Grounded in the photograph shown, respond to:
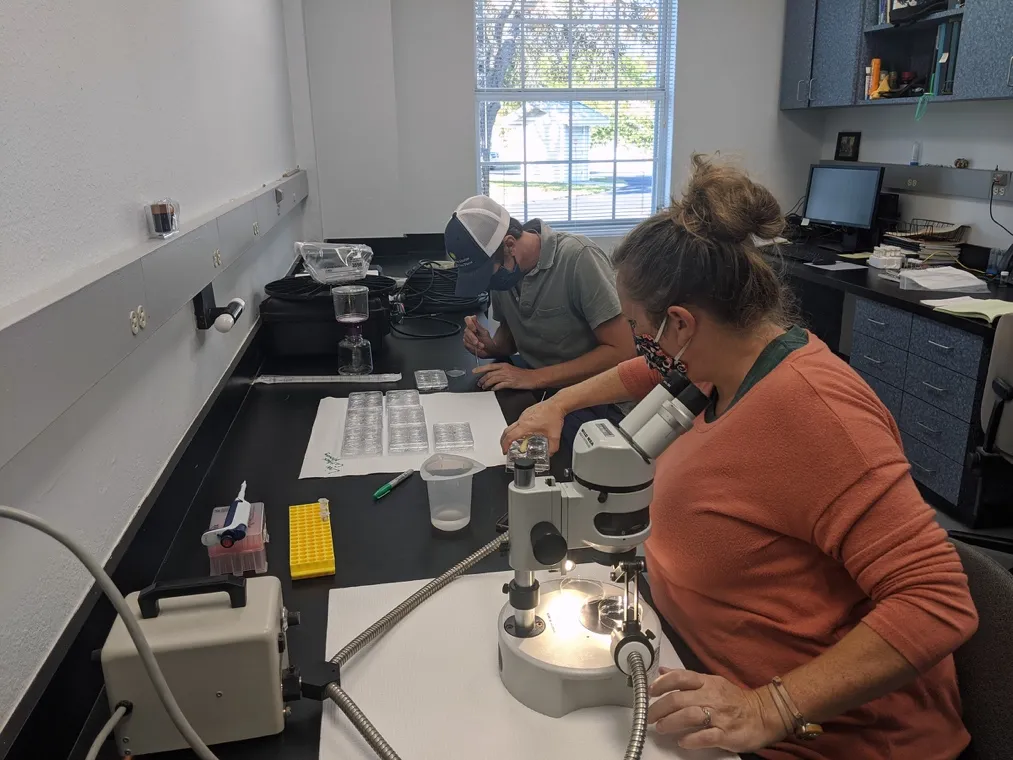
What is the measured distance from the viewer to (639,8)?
4301 millimetres

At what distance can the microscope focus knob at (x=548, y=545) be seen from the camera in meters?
0.78

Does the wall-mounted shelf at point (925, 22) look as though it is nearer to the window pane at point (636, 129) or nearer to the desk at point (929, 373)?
the desk at point (929, 373)

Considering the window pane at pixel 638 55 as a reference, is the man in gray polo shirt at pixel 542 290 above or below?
below

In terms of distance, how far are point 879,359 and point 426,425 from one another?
226 centimetres

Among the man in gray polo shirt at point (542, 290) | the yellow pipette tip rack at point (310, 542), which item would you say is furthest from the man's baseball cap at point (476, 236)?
the yellow pipette tip rack at point (310, 542)

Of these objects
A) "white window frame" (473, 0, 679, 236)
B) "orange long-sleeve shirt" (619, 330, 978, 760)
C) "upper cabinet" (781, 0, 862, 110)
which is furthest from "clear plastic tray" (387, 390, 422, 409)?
"upper cabinet" (781, 0, 862, 110)

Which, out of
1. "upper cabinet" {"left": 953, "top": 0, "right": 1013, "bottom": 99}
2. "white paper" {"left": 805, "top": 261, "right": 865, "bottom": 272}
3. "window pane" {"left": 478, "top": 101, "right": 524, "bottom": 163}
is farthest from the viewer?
"window pane" {"left": 478, "top": 101, "right": 524, "bottom": 163}

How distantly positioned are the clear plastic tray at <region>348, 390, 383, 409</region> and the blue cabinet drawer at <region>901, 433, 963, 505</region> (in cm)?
201

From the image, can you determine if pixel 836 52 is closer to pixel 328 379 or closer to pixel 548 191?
pixel 548 191

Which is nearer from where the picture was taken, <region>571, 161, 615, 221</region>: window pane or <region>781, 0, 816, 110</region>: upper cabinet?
<region>781, 0, 816, 110</region>: upper cabinet

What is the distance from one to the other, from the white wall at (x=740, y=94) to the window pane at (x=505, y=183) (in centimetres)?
96

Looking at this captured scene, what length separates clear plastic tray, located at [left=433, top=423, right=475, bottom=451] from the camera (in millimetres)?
1532

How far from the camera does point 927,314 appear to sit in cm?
268

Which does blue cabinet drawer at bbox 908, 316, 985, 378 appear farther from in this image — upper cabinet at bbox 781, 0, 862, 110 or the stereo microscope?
the stereo microscope
